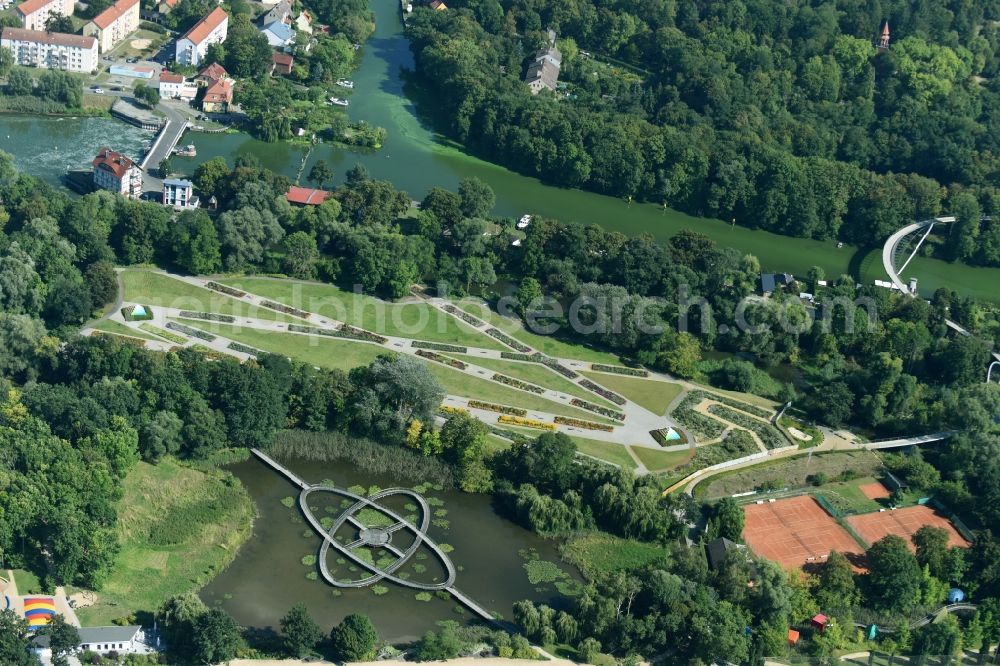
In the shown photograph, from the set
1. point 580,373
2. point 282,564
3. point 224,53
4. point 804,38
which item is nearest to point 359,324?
point 580,373

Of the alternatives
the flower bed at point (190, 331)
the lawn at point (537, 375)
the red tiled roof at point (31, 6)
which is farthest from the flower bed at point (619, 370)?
the red tiled roof at point (31, 6)

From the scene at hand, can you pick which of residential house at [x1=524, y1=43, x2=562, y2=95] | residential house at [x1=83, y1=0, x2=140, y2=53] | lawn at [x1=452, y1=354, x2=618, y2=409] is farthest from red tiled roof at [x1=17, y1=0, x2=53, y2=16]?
lawn at [x1=452, y1=354, x2=618, y2=409]

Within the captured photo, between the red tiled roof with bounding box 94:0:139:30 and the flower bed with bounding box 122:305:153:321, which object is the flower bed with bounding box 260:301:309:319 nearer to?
the flower bed with bounding box 122:305:153:321

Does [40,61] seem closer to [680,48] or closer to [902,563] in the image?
[680,48]

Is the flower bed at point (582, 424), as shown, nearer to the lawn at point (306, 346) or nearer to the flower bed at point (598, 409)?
the flower bed at point (598, 409)

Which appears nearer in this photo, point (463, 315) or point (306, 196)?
point (463, 315)

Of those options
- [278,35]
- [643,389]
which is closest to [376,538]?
[643,389]

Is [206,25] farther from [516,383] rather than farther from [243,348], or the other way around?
[516,383]

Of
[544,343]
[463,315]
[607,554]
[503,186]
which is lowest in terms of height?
[607,554]
